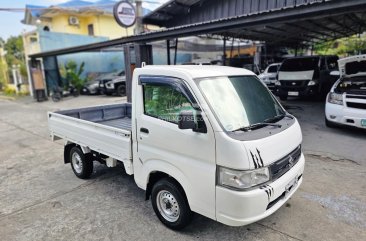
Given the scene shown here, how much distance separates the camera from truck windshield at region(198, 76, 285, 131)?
8.46ft

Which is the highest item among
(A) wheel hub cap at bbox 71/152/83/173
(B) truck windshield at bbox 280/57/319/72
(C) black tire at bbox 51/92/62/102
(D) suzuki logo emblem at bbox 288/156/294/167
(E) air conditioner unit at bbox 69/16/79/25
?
(E) air conditioner unit at bbox 69/16/79/25

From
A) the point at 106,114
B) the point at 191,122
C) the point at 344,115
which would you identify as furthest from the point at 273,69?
the point at 191,122

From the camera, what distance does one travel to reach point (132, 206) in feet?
11.7

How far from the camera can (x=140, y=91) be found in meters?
3.12

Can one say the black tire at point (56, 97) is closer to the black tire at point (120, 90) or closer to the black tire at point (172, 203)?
the black tire at point (120, 90)

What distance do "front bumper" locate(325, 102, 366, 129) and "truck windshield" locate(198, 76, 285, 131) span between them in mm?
3559

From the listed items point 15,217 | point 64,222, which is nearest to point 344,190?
point 64,222

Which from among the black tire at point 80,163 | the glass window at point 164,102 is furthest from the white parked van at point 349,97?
the black tire at point 80,163

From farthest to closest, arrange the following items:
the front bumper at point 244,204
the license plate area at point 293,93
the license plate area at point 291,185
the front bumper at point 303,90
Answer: the license plate area at point 293,93 → the front bumper at point 303,90 → the license plate area at point 291,185 → the front bumper at point 244,204

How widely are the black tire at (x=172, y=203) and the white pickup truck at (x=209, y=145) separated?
0.04 feet

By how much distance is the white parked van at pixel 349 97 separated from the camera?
18.8ft

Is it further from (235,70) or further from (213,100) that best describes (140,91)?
(235,70)

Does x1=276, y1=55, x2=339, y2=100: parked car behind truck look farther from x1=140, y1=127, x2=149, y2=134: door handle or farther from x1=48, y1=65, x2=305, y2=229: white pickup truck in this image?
x1=140, y1=127, x2=149, y2=134: door handle

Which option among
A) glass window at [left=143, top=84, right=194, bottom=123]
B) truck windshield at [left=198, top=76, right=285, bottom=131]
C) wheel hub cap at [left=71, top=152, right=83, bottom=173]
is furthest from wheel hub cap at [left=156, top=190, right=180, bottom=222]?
wheel hub cap at [left=71, top=152, right=83, bottom=173]
